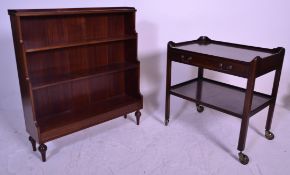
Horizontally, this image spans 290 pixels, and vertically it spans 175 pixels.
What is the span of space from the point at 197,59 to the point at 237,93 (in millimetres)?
524

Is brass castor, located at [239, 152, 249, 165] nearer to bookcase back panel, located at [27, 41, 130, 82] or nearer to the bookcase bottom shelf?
the bookcase bottom shelf

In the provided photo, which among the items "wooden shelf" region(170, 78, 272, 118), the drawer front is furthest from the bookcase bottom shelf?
the drawer front

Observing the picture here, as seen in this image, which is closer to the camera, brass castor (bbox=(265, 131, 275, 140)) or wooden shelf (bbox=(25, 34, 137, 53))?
wooden shelf (bbox=(25, 34, 137, 53))

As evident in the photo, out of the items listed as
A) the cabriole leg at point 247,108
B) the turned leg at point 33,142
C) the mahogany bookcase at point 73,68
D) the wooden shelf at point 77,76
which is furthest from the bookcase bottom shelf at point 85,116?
the cabriole leg at point 247,108

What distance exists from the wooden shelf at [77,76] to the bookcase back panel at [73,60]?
0.09ft

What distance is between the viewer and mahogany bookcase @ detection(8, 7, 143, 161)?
6.43 ft

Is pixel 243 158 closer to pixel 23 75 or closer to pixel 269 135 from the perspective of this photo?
pixel 269 135

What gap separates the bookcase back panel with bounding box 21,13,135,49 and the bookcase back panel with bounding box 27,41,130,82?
9 centimetres

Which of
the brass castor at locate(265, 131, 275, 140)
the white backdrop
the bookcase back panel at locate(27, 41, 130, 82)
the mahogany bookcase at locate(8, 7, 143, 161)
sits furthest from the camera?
the white backdrop

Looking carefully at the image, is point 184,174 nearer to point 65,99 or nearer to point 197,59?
point 197,59

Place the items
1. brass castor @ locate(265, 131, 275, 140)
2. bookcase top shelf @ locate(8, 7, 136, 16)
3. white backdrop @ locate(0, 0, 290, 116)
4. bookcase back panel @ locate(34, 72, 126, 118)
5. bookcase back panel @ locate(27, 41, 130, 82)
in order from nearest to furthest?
bookcase top shelf @ locate(8, 7, 136, 16), bookcase back panel @ locate(27, 41, 130, 82), bookcase back panel @ locate(34, 72, 126, 118), brass castor @ locate(265, 131, 275, 140), white backdrop @ locate(0, 0, 290, 116)

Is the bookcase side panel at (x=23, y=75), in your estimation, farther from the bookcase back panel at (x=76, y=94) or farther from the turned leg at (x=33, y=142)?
the bookcase back panel at (x=76, y=94)

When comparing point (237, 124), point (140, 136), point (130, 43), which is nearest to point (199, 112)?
point (237, 124)

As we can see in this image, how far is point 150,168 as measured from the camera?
1.99 m
